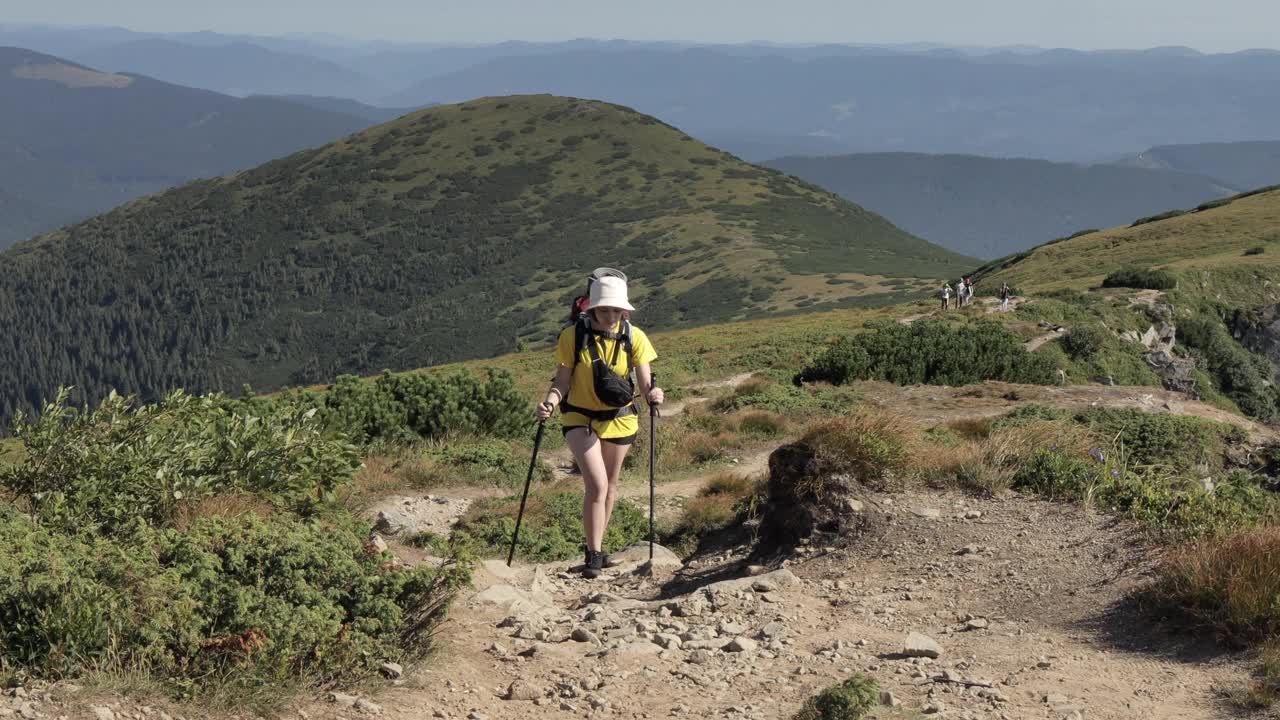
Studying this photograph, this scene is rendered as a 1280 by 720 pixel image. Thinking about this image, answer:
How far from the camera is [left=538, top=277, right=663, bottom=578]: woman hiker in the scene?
902cm

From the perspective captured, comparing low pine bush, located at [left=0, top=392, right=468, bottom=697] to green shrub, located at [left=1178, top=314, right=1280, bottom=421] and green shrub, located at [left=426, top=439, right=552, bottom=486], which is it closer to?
green shrub, located at [left=426, top=439, right=552, bottom=486]

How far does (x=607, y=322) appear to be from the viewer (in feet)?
29.7

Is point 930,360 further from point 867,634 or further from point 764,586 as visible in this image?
point 867,634

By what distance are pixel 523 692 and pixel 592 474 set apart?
3178 mm

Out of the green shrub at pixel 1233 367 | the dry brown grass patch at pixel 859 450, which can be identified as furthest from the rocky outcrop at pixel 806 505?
the green shrub at pixel 1233 367

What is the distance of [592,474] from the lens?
30.3ft

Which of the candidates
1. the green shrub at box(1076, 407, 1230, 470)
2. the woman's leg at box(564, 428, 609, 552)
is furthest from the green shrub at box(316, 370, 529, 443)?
the green shrub at box(1076, 407, 1230, 470)

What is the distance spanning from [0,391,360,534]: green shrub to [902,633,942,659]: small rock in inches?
182

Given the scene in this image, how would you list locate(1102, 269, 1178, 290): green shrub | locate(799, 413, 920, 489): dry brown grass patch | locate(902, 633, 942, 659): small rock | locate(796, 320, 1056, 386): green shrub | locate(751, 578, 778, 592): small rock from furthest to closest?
locate(1102, 269, 1178, 290): green shrub → locate(796, 320, 1056, 386): green shrub → locate(799, 413, 920, 489): dry brown grass patch → locate(751, 578, 778, 592): small rock → locate(902, 633, 942, 659): small rock

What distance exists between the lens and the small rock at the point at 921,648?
265 inches

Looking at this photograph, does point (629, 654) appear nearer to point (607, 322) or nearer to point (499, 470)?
point (607, 322)

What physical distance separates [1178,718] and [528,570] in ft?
17.6

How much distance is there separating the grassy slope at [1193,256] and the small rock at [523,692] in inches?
1335

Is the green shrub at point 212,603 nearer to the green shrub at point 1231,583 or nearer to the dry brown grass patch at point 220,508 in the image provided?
the dry brown grass patch at point 220,508
